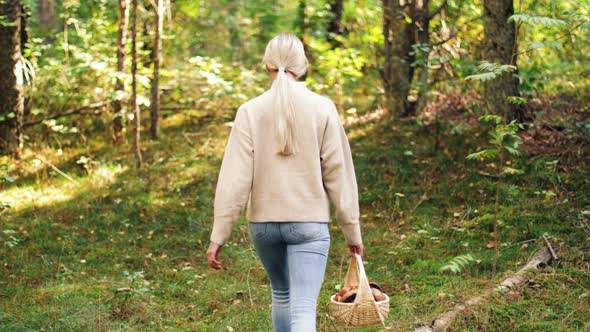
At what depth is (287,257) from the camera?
12.6 feet

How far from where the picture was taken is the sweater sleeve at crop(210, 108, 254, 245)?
3.76 meters

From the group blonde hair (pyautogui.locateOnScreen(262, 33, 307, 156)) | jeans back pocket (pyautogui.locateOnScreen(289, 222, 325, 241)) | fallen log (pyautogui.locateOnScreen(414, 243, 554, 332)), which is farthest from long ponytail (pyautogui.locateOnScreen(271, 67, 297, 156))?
fallen log (pyautogui.locateOnScreen(414, 243, 554, 332))

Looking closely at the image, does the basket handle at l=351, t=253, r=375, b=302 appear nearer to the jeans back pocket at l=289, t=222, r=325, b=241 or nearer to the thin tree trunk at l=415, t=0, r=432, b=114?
the jeans back pocket at l=289, t=222, r=325, b=241

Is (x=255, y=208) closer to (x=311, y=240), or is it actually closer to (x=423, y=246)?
(x=311, y=240)

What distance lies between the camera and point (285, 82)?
3.71 m

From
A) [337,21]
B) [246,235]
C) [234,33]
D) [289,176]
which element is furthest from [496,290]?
[234,33]

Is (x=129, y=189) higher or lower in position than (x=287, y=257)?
lower

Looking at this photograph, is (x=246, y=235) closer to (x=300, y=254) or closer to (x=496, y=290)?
(x=496, y=290)

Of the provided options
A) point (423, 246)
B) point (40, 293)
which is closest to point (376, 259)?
point (423, 246)

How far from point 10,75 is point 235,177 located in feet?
27.9

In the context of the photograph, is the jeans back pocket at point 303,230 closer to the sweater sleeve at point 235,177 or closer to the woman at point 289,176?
the woman at point 289,176

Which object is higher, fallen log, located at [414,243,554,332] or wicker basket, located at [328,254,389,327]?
wicker basket, located at [328,254,389,327]

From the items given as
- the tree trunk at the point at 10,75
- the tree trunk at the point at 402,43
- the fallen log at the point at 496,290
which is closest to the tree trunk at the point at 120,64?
the tree trunk at the point at 10,75

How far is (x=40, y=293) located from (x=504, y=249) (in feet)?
15.5
